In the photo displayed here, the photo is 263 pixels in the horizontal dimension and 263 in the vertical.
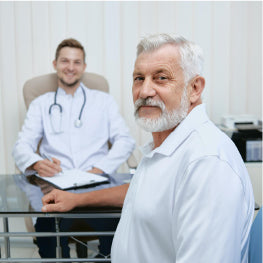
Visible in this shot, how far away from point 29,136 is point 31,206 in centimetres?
111

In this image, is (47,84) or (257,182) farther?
(47,84)

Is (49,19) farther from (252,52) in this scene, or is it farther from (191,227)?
(191,227)

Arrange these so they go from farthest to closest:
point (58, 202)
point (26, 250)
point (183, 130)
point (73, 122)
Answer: point (26, 250) < point (73, 122) < point (58, 202) < point (183, 130)

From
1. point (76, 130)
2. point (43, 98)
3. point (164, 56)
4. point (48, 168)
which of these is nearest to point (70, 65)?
point (43, 98)

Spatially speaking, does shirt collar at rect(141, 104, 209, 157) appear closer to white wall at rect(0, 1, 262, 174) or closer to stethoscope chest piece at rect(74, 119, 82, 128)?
stethoscope chest piece at rect(74, 119, 82, 128)

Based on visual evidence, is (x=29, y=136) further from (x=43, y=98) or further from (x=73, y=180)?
(x=73, y=180)

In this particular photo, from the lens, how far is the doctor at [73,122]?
7.69ft

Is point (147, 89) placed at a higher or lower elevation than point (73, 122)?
higher

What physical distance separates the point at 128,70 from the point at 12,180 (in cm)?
141

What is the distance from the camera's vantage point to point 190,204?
2.44 feet

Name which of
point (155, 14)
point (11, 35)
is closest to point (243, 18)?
point (155, 14)

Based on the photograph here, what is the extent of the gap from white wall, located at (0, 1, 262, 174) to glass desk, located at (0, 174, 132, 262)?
120cm

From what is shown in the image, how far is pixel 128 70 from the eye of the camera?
272cm

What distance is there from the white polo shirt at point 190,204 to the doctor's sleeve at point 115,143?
115 centimetres
